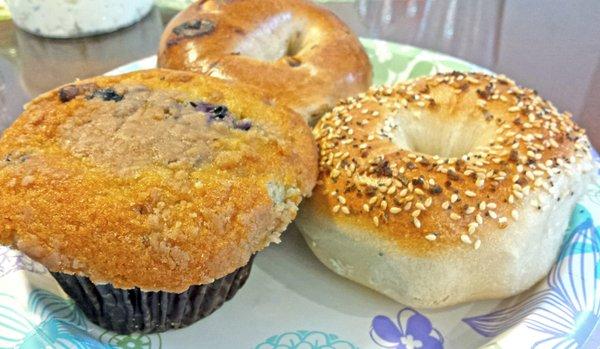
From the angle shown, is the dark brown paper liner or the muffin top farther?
the dark brown paper liner

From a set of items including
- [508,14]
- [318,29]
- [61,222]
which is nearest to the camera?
[61,222]

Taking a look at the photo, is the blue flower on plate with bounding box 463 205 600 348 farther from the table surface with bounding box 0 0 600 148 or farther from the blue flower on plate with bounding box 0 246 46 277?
the blue flower on plate with bounding box 0 246 46 277

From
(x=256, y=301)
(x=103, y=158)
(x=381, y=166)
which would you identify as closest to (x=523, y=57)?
(x=381, y=166)

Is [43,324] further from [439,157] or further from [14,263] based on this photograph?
[439,157]

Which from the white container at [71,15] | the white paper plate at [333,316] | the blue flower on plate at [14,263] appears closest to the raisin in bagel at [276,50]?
the white paper plate at [333,316]

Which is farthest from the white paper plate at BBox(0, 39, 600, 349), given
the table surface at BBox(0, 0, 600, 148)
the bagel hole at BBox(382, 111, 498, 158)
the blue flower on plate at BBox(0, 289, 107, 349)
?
the table surface at BBox(0, 0, 600, 148)

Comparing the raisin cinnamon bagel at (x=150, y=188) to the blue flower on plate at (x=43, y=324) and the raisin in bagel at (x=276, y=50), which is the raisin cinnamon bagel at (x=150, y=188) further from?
the raisin in bagel at (x=276, y=50)

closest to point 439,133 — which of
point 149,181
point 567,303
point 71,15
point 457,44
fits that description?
point 567,303

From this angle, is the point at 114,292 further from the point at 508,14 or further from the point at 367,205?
the point at 508,14
